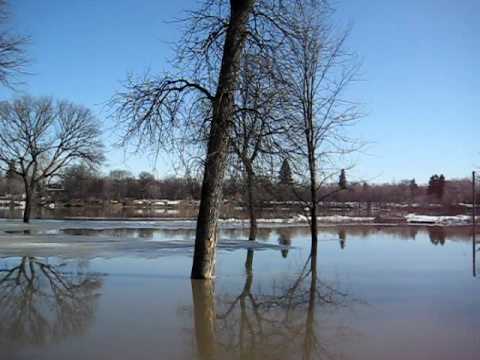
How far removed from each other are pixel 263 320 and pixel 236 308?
2.83 ft

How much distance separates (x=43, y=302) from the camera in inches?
319

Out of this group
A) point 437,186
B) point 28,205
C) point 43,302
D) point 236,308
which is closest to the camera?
point 236,308

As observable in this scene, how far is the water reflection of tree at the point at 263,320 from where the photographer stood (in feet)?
18.5

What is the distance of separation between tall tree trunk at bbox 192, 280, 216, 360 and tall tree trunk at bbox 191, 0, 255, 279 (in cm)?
64

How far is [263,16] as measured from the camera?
1083 cm

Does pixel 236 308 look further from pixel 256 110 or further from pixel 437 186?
pixel 437 186

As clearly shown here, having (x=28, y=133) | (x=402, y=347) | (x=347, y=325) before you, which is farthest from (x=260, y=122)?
(x=28, y=133)

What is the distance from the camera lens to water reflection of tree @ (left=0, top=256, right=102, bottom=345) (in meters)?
6.33

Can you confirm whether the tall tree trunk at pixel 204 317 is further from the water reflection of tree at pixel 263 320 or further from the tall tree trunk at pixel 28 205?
the tall tree trunk at pixel 28 205

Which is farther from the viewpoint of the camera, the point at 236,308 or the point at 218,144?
the point at 218,144

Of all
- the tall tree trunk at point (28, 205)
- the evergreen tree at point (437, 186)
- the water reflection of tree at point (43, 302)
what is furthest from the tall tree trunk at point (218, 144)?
the evergreen tree at point (437, 186)

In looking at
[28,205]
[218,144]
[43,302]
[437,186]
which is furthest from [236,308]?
[437,186]

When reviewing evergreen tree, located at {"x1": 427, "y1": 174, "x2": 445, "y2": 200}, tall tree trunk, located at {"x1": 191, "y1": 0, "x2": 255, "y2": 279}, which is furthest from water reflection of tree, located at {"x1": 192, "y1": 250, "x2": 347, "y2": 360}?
evergreen tree, located at {"x1": 427, "y1": 174, "x2": 445, "y2": 200}

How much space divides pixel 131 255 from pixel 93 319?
7775 mm
